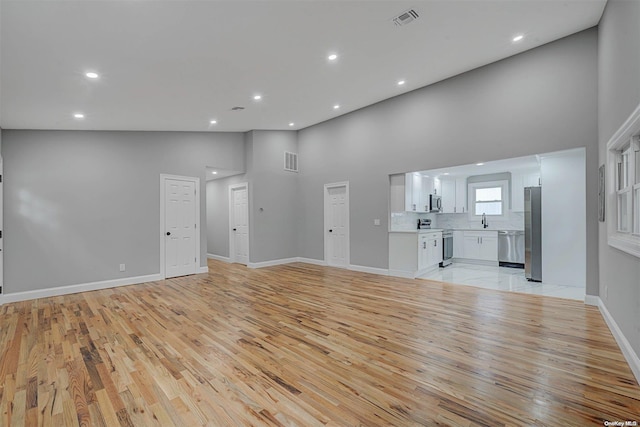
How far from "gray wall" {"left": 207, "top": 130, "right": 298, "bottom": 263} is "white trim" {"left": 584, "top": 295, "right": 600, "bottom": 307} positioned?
19.3 feet

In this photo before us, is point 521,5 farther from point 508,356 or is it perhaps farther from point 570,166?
point 508,356

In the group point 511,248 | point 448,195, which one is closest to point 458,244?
point 511,248

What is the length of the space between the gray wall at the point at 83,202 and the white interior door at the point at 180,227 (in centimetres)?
20

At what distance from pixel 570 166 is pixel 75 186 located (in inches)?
328

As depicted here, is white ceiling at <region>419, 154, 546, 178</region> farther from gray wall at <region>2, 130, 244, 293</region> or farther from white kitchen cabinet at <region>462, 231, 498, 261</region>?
gray wall at <region>2, 130, 244, 293</region>

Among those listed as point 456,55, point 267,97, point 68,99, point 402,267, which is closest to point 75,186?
point 68,99

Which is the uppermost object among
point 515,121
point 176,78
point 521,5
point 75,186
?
point 521,5

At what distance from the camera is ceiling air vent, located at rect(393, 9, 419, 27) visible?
3223 millimetres

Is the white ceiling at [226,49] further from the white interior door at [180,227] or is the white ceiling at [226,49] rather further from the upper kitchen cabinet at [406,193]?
the upper kitchen cabinet at [406,193]

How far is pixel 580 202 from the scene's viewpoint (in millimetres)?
4656

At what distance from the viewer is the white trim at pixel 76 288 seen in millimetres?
4796

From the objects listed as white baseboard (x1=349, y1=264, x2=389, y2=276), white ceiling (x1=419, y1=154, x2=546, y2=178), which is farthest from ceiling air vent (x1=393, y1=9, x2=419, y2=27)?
white baseboard (x1=349, y1=264, x2=389, y2=276)

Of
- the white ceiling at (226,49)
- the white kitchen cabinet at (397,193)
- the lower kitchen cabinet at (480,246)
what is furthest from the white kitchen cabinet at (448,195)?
the white ceiling at (226,49)

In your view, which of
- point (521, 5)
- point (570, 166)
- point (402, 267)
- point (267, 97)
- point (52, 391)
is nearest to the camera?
point (52, 391)
